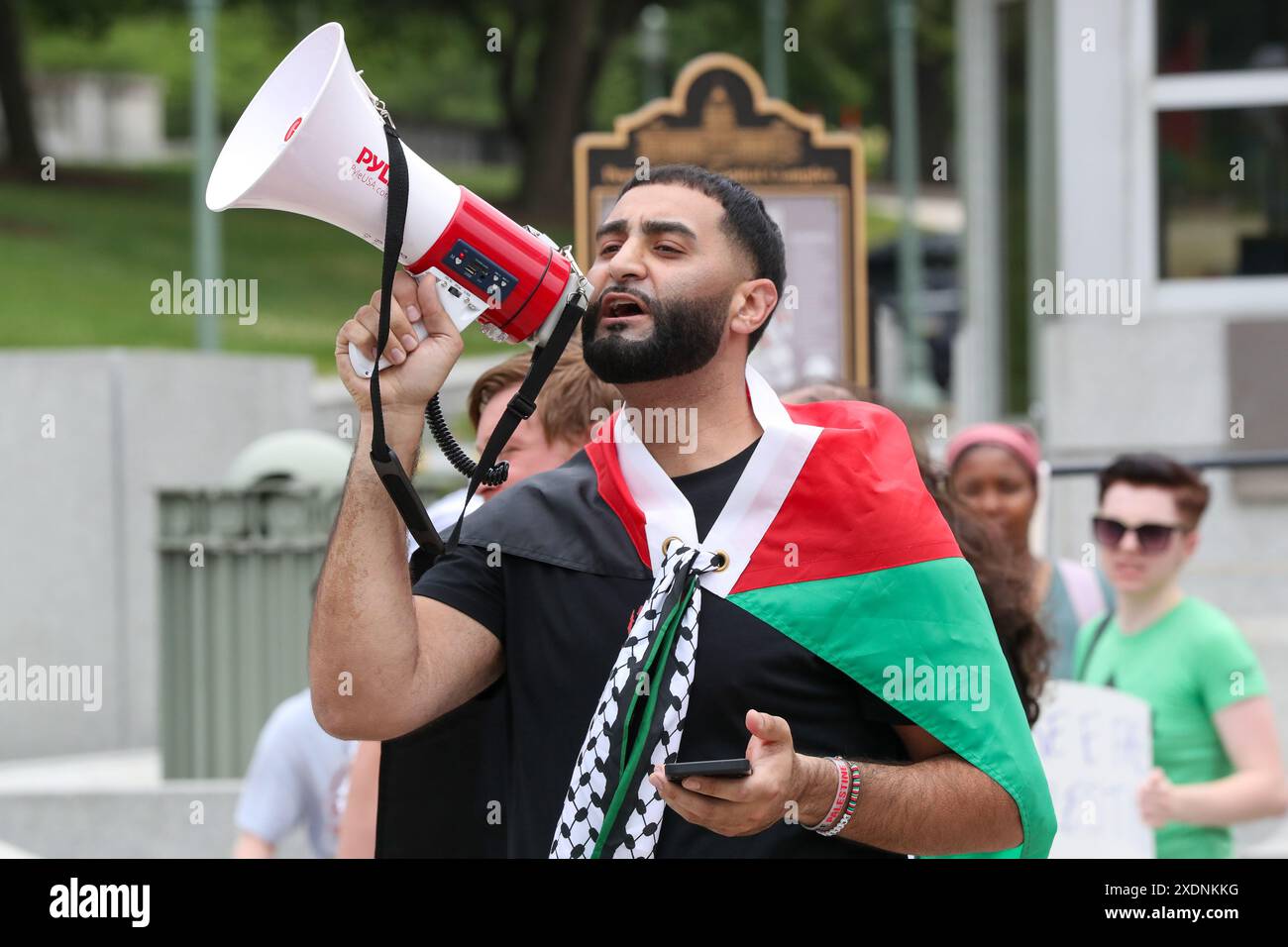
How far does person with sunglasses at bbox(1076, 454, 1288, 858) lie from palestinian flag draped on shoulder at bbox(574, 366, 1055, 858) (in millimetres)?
1692

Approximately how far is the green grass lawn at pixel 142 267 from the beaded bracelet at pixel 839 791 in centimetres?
1664

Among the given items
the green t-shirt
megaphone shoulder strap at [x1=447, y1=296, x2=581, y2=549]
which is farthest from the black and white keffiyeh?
the green t-shirt

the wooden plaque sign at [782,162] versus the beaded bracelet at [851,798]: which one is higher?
the wooden plaque sign at [782,162]

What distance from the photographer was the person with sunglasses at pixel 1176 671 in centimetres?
467

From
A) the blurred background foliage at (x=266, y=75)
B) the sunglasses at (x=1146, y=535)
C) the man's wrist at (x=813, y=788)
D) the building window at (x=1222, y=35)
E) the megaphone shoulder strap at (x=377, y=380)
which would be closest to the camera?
the man's wrist at (x=813, y=788)

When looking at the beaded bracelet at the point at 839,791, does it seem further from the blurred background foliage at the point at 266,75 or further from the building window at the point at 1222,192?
the blurred background foliage at the point at 266,75

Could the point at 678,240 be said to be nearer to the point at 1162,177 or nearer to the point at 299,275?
the point at 1162,177

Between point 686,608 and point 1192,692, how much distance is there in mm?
2343

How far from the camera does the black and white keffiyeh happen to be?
2834 mm

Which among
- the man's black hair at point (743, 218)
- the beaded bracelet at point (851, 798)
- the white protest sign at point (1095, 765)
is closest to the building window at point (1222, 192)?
the white protest sign at point (1095, 765)

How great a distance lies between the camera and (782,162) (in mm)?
8000

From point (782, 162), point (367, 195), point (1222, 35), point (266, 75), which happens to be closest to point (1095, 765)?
point (367, 195)

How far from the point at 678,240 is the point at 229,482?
5.08m

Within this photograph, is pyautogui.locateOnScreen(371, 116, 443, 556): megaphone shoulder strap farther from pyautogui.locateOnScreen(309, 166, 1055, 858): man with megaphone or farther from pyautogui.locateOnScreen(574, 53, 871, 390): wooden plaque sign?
pyautogui.locateOnScreen(574, 53, 871, 390): wooden plaque sign
